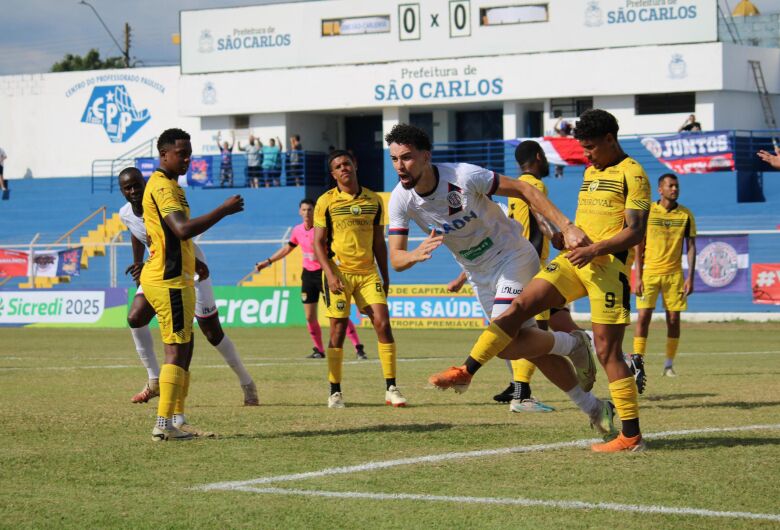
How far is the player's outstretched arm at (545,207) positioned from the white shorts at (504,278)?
91cm

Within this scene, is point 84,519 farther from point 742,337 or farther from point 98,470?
point 742,337

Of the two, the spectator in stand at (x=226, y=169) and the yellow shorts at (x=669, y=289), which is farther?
the spectator in stand at (x=226, y=169)

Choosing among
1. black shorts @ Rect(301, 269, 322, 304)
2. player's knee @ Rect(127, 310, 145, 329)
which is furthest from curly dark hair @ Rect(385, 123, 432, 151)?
black shorts @ Rect(301, 269, 322, 304)

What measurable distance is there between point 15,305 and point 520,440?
82.2 feet

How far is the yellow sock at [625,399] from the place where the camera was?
8.57 m

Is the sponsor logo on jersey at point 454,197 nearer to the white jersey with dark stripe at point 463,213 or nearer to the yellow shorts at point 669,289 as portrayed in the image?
the white jersey with dark stripe at point 463,213

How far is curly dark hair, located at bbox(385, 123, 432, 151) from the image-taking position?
8.88 m

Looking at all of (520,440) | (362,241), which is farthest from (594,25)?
(520,440)

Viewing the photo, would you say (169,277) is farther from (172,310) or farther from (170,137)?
(170,137)

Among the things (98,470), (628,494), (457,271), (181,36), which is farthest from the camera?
(181,36)

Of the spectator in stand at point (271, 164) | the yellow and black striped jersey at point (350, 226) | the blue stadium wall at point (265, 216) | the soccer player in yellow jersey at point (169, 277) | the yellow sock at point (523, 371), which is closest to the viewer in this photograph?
the soccer player in yellow jersey at point (169, 277)

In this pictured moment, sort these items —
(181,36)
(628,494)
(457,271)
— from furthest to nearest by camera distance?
(181,36) → (457,271) → (628,494)

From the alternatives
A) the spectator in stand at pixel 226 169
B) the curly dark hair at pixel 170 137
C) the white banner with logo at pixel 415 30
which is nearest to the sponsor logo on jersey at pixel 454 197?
the curly dark hair at pixel 170 137

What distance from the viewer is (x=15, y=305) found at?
1257 inches
